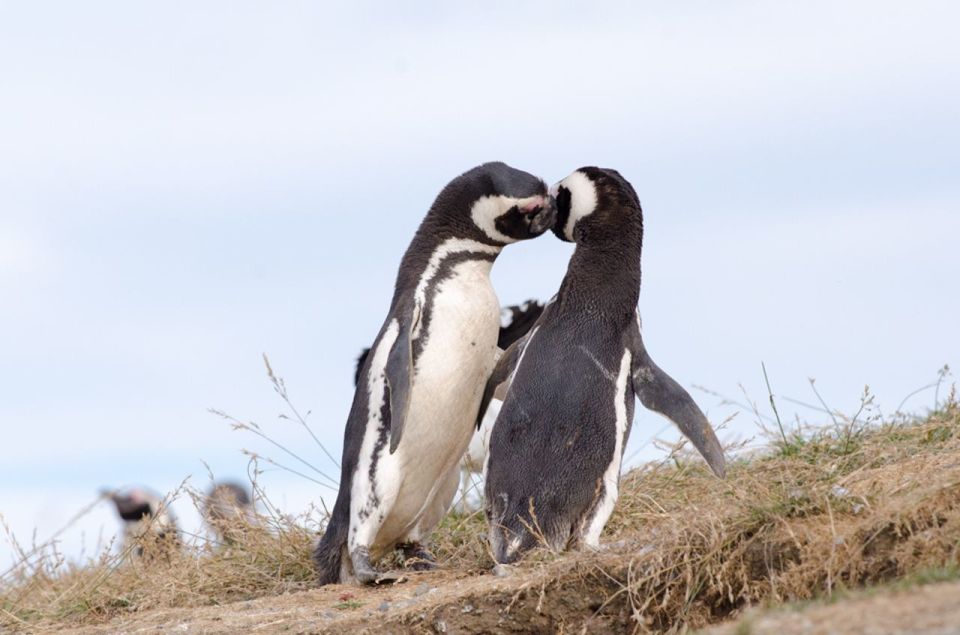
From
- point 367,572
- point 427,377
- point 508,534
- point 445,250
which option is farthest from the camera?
point 445,250

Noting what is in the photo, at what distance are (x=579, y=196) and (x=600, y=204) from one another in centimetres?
11

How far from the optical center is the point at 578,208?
5.82 metres

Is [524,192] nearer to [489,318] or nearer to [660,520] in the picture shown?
[489,318]

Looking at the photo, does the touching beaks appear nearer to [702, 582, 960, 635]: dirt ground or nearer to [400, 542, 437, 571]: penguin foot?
[400, 542, 437, 571]: penguin foot

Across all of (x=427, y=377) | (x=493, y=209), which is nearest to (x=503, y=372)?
(x=427, y=377)

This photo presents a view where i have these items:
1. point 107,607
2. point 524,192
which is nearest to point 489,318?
point 524,192

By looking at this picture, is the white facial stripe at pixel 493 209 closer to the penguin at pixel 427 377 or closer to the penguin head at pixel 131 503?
the penguin at pixel 427 377

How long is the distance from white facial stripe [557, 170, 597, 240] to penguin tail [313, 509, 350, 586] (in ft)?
5.13

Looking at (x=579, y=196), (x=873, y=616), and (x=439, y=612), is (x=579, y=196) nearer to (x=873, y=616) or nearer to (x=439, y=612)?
(x=439, y=612)

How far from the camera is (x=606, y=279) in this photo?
224 inches

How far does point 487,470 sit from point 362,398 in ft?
2.74

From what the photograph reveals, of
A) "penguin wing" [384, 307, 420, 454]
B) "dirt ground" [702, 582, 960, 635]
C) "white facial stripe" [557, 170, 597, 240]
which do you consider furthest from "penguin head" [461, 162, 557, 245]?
"dirt ground" [702, 582, 960, 635]

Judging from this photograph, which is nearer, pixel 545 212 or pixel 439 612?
pixel 439 612

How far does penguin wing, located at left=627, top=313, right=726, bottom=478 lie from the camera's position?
5434 mm
